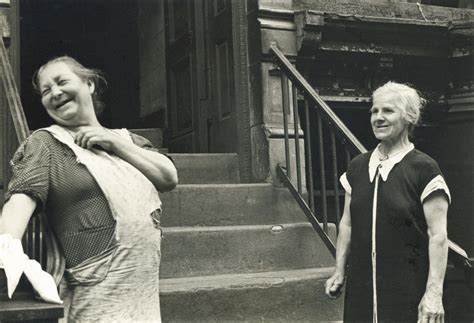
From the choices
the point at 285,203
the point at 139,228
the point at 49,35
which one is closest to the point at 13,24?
the point at 285,203

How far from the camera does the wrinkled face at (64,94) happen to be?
239 centimetres

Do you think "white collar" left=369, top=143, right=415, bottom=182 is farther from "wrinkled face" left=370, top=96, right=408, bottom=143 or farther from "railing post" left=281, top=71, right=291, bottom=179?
"railing post" left=281, top=71, right=291, bottom=179

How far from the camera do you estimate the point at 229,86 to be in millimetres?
5992

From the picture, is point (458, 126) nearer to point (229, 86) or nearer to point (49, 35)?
point (229, 86)

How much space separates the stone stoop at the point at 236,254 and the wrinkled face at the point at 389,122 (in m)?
1.46

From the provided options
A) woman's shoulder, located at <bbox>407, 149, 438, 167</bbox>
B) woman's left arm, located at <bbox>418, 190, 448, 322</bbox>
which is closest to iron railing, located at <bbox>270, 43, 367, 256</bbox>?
woman's shoulder, located at <bbox>407, 149, 438, 167</bbox>

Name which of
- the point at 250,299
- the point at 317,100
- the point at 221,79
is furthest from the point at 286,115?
the point at 250,299

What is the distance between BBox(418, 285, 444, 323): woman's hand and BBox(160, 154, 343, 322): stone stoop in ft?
4.67

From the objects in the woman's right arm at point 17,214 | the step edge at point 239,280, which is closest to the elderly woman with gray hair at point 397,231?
the step edge at point 239,280

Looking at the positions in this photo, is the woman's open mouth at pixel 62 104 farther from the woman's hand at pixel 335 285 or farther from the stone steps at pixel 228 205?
the stone steps at pixel 228 205

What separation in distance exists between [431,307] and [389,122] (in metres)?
0.83

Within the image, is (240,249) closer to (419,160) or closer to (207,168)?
(207,168)

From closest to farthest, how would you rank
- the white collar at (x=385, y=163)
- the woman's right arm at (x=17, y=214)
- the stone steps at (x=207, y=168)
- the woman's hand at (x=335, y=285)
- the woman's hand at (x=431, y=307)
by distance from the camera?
the woman's right arm at (x=17, y=214) → the woman's hand at (x=431, y=307) → the white collar at (x=385, y=163) → the woman's hand at (x=335, y=285) → the stone steps at (x=207, y=168)

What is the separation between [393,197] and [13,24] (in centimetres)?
348
